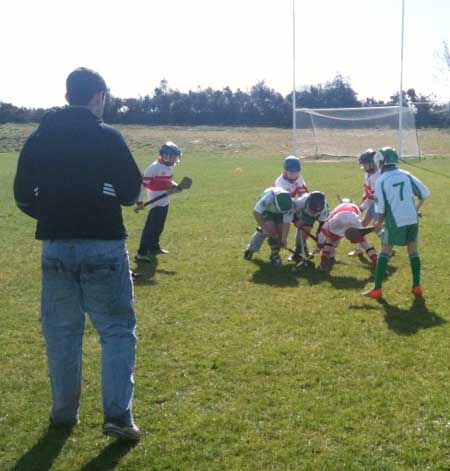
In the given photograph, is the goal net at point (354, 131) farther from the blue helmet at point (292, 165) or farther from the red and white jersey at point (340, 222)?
the red and white jersey at point (340, 222)

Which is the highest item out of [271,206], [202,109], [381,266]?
[202,109]

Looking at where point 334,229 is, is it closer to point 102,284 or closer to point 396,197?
point 396,197

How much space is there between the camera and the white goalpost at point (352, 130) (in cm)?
3250

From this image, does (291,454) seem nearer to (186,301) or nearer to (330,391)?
(330,391)

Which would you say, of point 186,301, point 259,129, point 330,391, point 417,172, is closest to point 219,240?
point 186,301

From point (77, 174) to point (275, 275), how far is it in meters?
5.16

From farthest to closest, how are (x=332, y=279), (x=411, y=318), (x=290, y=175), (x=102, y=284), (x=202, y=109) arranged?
(x=202, y=109) → (x=290, y=175) → (x=332, y=279) → (x=411, y=318) → (x=102, y=284)

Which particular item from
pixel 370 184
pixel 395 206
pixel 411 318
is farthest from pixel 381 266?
pixel 370 184

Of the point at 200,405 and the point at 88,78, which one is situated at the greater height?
the point at 88,78

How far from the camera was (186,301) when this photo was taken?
738 cm

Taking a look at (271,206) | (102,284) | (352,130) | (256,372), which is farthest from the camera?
(352,130)

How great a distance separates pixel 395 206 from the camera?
23.0 ft

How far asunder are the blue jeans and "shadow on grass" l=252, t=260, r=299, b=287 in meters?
4.31

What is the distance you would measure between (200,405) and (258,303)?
8.94 feet
